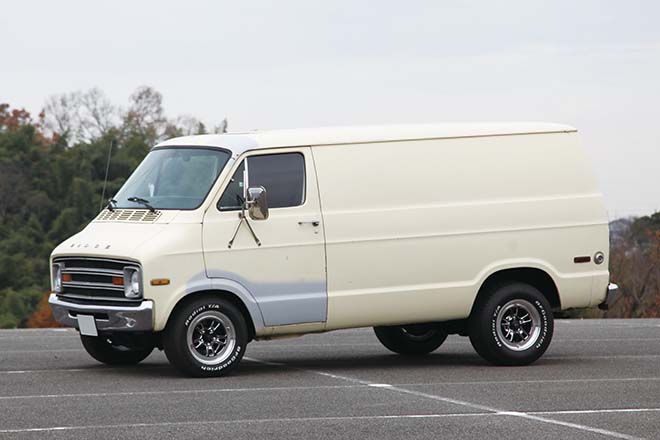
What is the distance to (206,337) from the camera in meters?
14.0

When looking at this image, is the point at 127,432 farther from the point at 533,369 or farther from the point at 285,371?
the point at 533,369

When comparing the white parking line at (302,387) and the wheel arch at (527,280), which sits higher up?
the wheel arch at (527,280)

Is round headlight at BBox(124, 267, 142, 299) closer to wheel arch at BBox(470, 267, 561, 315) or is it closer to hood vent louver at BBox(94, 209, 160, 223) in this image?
hood vent louver at BBox(94, 209, 160, 223)

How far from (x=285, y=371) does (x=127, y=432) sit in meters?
4.48

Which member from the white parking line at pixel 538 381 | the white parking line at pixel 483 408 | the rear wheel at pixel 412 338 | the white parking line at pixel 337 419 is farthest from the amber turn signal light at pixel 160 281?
the rear wheel at pixel 412 338

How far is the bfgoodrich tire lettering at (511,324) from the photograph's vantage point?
1502 centimetres

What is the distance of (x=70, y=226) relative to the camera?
98.4 metres

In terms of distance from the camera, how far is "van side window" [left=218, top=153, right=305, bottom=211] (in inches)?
561

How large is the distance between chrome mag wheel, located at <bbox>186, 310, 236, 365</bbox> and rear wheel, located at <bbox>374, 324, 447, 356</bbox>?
280 cm

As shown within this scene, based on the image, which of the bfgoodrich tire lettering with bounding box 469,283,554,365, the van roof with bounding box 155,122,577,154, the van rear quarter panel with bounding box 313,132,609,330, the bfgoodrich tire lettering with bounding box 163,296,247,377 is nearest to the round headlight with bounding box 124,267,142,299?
the bfgoodrich tire lettering with bounding box 163,296,247,377

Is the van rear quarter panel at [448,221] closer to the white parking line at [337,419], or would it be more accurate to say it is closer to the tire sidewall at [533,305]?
the tire sidewall at [533,305]

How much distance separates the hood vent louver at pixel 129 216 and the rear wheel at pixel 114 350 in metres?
1.19

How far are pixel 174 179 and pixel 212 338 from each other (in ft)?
5.31

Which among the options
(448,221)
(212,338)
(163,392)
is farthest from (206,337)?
(448,221)
